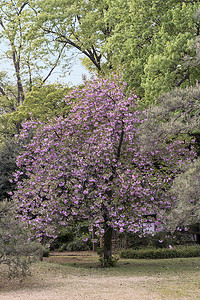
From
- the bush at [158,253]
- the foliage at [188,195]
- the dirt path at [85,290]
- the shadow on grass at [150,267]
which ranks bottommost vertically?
the dirt path at [85,290]

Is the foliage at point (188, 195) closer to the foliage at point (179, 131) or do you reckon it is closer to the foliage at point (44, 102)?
the foliage at point (179, 131)

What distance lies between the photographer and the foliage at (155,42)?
50.0 feet

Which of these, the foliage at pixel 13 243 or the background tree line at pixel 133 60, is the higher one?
the background tree line at pixel 133 60

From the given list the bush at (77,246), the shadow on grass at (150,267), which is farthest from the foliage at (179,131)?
the bush at (77,246)

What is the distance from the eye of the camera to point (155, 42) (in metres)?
16.8

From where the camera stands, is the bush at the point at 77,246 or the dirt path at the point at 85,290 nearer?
the dirt path at the point at 85,290

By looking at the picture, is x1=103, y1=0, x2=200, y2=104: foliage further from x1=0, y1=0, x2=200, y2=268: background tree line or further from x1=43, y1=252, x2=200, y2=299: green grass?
x1=43, y1=252, x2=200, y2=299: green grass

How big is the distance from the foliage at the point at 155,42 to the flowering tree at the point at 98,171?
9.53 ft

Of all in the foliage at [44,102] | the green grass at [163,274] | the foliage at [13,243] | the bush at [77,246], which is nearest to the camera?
the green grass at [163,274]

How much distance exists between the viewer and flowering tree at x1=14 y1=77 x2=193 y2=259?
11.8 metres

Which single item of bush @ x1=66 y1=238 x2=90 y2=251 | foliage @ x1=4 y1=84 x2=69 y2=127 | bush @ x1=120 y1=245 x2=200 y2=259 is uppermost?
foliage @ x1=4 y1=84 x2=69 y2=127

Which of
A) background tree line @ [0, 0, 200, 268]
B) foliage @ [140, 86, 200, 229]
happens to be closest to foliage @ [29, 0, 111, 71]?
background tree line @ [0, 0, 200, 268]

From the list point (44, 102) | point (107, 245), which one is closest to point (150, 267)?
point (107, 245)

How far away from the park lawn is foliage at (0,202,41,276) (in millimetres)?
621
